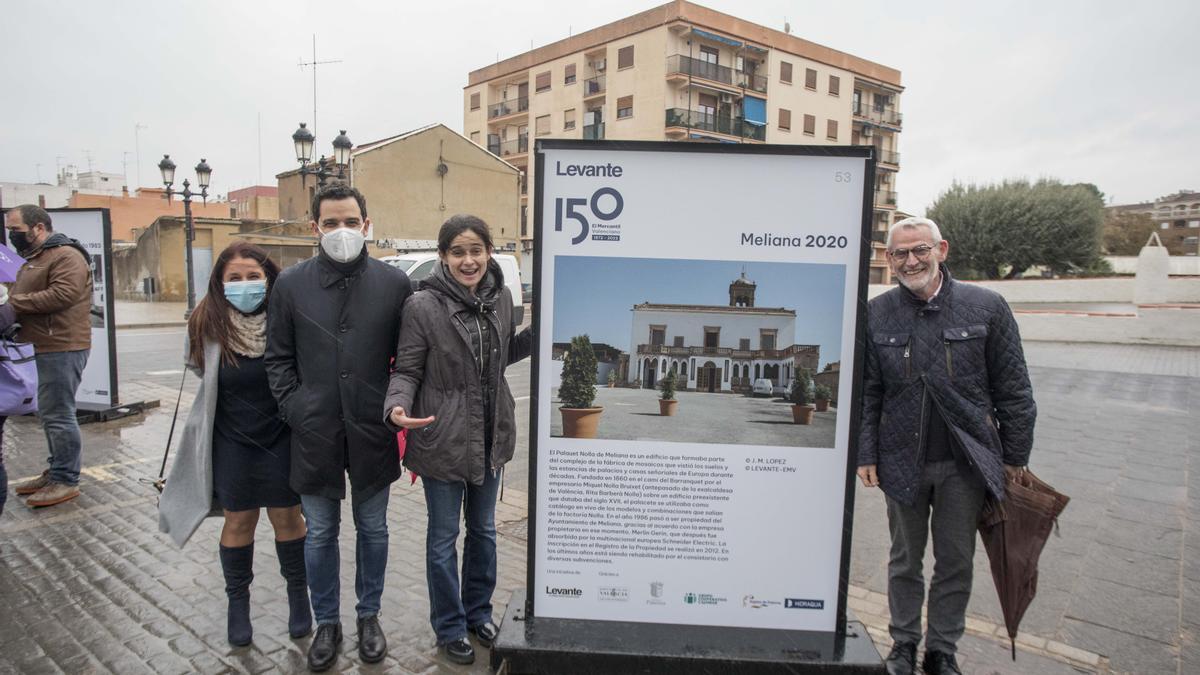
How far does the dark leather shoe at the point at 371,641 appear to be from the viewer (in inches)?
124

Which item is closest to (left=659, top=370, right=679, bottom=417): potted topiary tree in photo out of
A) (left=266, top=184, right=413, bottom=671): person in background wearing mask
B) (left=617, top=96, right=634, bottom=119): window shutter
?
(left=266, top=184, right=413, bottom=671): person in background wearing mask

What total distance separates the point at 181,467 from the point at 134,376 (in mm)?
9721

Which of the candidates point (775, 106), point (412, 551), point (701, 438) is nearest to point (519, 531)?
point (412, 551)

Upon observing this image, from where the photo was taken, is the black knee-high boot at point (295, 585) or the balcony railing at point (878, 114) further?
the balcony railing at point (878, 114)

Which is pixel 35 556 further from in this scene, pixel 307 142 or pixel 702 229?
pixel 307 142

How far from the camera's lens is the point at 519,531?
16.0 ft

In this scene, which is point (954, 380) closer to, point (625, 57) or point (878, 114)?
point (625, 57)

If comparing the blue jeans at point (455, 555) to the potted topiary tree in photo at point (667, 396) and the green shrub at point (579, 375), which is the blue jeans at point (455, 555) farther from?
the potted topiary tree in photo at point (667, 396)

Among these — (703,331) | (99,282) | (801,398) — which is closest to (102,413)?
(99,282)

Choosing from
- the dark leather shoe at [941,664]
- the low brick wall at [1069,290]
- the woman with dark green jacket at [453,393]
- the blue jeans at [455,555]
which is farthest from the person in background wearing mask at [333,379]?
the low brick wall at [1069,290]

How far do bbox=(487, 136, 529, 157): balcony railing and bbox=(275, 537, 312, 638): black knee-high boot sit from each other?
53030 mm

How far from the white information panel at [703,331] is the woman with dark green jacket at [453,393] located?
0.44 m

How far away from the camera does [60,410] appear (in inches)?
200

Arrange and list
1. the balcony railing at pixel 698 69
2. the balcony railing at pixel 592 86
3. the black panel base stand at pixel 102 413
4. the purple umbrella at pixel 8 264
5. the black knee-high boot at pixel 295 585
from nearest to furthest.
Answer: the black knee-high boot at pixel 295 585
the purple umbrella at pixel 8 264
the black panel base stand at pixel 102 413
the balcony railing at pixel 698 69
the balcony railing at pixel 592 86
